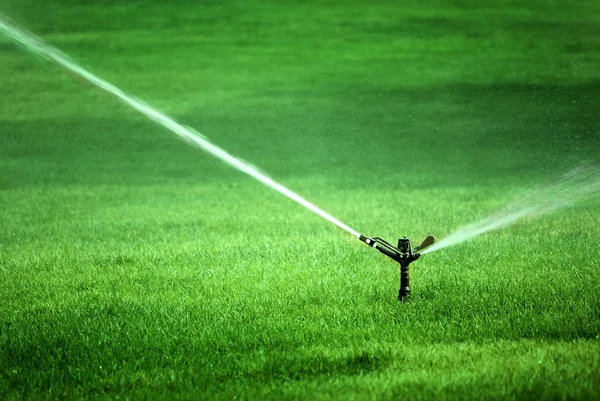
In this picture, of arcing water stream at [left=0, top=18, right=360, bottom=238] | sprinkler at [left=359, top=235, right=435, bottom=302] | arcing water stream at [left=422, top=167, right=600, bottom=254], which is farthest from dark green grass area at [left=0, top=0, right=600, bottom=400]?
arcing water stream at [left=0, top=18, right=360, bottom=238]

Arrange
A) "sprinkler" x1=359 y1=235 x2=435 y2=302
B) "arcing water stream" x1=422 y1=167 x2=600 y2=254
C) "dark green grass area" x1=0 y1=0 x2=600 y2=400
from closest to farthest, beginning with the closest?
"dark green grass area" x1=0 y1=0 x2=600 y2=400 < "sprinkler" x1=359 y1=235 x2=435 y2=302 < "arcing water stream" x1=422 y1=167 x2=600 y2=254

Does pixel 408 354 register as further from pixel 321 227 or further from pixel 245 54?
pixel 245 54

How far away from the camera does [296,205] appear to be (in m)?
19.9

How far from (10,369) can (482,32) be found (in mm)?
38236

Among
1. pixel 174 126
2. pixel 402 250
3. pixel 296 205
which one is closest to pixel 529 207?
pixel 296 205

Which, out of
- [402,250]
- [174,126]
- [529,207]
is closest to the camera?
[402,250]

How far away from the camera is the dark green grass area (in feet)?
21.9

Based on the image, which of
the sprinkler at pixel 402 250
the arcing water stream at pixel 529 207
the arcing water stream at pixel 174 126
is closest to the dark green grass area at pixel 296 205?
the arcing water stream at pixel 529 207

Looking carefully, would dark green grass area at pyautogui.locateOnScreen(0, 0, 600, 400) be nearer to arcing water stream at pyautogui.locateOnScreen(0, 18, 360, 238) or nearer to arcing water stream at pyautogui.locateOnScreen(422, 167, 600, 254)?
arcing water stream at pyautogui.locateOnScreen(422, 167, 600, 254)

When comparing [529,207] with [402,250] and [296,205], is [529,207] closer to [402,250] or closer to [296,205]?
[296,205]

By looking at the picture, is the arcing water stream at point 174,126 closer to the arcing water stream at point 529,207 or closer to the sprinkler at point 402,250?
the sprinkler at point 402,250

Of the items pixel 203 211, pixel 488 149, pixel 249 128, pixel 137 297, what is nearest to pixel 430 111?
A: pixel 488 149

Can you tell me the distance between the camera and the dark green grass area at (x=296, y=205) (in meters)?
6.67

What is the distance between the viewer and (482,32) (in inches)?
1645
